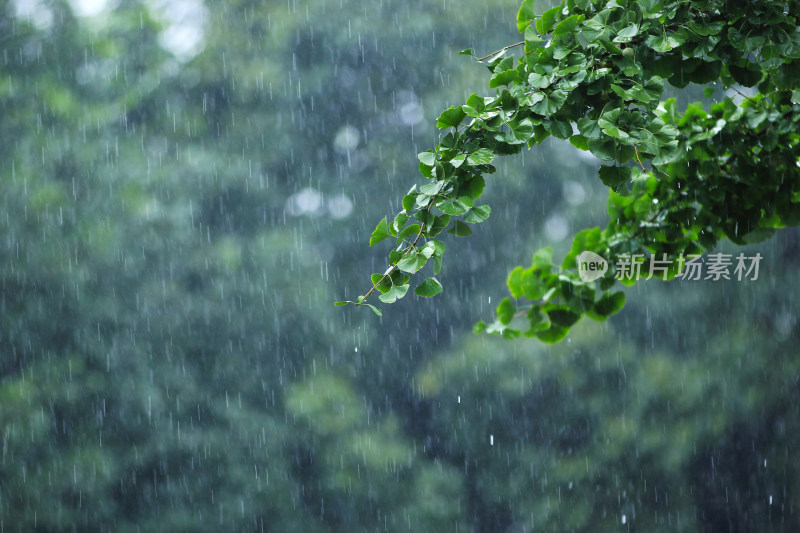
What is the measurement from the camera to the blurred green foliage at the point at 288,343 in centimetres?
509

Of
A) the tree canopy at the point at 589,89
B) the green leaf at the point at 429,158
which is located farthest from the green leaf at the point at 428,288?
the green leaf at the point at 429,158

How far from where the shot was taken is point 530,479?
17.4 ft

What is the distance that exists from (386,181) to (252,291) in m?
1.10

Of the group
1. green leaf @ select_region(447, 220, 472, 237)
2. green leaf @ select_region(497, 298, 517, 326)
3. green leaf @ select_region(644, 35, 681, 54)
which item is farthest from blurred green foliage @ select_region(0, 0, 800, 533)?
green leaf @ select_region(644, 35, 681, 54)

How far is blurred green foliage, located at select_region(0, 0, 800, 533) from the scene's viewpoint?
5.09 m

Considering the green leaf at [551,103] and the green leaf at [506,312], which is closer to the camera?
the green leaf at [551,103]

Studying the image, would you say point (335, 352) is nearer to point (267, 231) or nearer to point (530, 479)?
point (267, 231)

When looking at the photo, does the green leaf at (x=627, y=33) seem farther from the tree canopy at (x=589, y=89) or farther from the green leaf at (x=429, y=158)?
the green leaf at (x=429, y=158)

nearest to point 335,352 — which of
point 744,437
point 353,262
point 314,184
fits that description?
point 353,262

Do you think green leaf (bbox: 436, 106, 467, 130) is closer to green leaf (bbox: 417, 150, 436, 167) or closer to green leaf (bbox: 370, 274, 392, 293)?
green leaf (bbox: 417, 150, 436, 167)

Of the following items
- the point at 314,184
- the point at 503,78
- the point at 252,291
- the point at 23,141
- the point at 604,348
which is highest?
the point at 503,78

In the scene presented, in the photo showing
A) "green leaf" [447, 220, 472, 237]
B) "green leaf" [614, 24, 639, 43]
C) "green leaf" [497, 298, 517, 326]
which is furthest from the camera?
"green leaf" [497, 298, 517, 326]

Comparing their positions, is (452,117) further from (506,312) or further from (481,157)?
(506,312)

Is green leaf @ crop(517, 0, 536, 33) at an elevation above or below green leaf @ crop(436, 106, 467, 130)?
above
